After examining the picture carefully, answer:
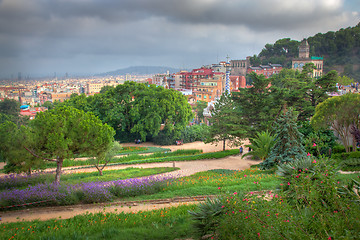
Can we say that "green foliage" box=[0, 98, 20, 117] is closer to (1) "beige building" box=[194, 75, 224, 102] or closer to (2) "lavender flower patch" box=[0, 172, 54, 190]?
(2) "lavender flower patch" box=[0, 172, 54, 190]

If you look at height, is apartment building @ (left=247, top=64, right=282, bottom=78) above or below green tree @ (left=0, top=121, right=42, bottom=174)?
above

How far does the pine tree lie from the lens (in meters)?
15.1

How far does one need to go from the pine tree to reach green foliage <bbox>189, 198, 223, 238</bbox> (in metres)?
9.81

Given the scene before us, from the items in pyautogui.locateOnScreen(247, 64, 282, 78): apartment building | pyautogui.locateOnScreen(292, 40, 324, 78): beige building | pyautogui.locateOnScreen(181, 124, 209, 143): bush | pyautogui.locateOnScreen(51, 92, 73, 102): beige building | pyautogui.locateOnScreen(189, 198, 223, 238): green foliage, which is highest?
pyautogui.locateOnScreen(292, 40, 324, 78): beige building

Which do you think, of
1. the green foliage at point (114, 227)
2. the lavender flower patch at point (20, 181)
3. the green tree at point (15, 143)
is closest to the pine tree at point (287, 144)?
the green foliage at point (114, 227)

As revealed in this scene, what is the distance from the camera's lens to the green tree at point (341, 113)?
17234 mm

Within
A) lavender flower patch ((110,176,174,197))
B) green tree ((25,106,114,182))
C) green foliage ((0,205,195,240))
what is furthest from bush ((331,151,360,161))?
green tree ((25,106,114,182))

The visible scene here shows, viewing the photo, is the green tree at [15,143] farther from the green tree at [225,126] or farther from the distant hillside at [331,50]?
the distant hillside at [331,50]

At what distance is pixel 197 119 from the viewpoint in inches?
2318

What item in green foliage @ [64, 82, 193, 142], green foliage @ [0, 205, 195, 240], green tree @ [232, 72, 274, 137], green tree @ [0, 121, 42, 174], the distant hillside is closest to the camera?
green foliage @ [0, 205, 195, 240]

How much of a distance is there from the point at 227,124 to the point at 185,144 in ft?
31.1

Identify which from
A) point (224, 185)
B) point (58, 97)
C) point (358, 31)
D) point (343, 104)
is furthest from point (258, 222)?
point (58, 97)

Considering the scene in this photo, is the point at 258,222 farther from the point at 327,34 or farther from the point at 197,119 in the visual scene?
the point at 327,34

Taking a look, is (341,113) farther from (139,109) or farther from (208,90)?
(208,90)
